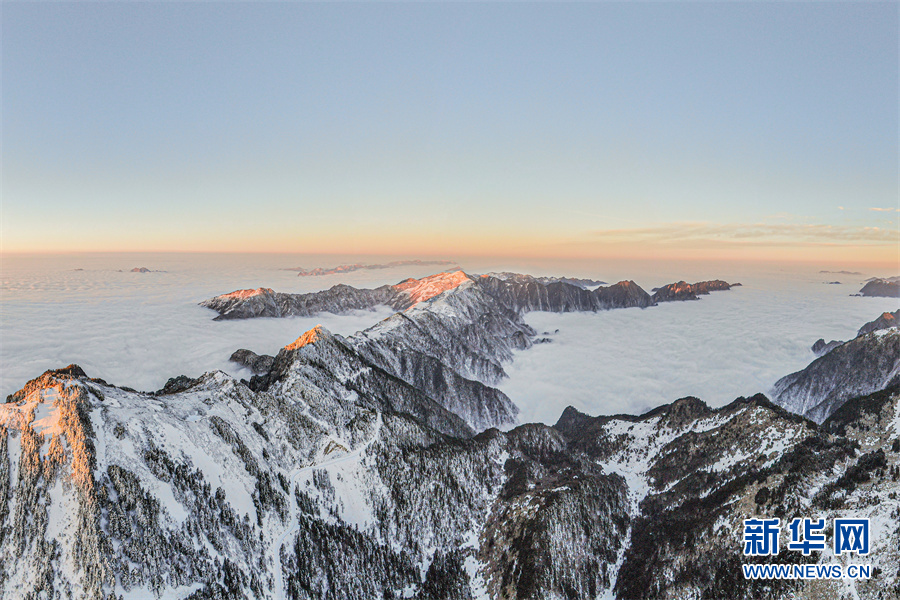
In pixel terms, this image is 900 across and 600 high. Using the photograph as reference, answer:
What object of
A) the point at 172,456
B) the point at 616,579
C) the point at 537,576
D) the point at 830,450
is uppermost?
the point at 172,456

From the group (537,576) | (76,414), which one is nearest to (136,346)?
(76,414)

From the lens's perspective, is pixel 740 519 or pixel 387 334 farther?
pixel 387 334

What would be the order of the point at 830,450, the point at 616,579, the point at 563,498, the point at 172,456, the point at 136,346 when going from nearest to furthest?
the point at 172,456 → the point at 830,450 → the point at 616,579 → the point at 563,498 → the point at 136,346

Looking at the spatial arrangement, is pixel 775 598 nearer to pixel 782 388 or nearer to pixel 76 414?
pixel 76 414

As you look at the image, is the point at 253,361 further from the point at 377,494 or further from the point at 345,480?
the point at 377,494

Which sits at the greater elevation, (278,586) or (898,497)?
(898,497)

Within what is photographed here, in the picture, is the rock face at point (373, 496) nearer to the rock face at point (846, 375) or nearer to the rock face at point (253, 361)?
the rock face at point (253, 361)

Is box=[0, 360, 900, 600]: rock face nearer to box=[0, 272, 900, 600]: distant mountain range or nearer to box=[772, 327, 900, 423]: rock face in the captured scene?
box=[0, 272, 900, 600]: distant mountain range

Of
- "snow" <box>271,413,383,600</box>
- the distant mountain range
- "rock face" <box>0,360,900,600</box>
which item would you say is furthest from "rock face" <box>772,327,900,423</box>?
"snow" <box>271,413,383,600</box>

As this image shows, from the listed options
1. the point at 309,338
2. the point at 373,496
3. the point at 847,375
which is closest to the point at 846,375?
the point at 847,375
